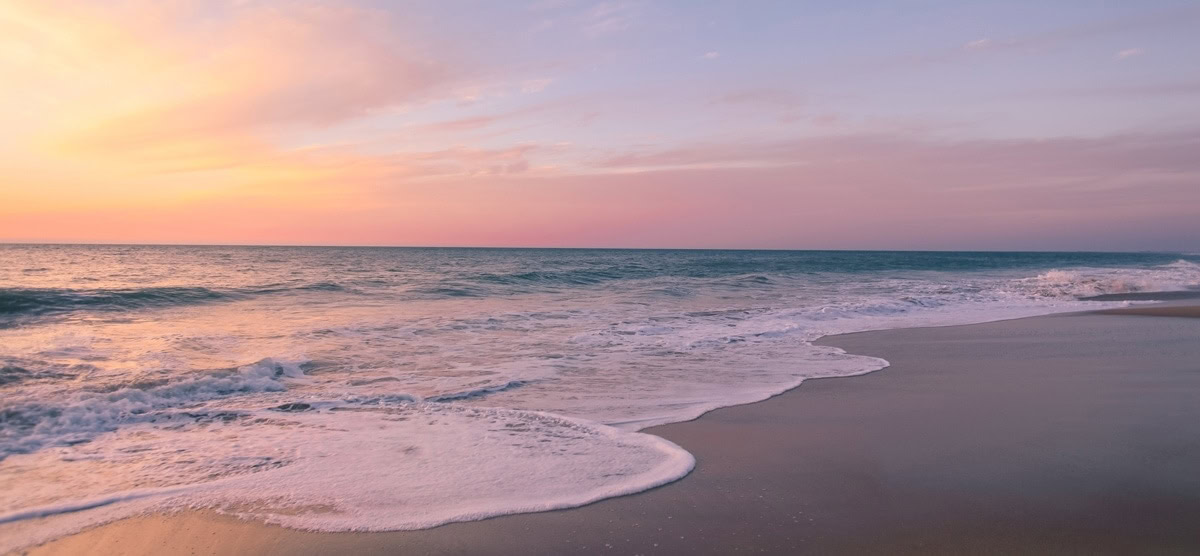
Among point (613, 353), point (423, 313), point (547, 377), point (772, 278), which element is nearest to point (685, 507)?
point (547, 377)

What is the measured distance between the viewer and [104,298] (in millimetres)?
16797

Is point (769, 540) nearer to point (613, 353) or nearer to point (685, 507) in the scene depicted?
point (685, 507)

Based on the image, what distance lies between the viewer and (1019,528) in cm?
383

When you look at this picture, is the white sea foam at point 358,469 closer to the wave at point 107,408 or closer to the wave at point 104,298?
the wave at point 107,408

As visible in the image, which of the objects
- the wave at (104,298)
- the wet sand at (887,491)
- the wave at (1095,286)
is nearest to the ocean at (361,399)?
the wave at (104,298)

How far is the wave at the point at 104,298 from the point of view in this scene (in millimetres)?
14923

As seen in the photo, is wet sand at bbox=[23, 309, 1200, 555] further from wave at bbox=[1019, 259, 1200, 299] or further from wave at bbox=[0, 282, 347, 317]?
wave at bbox=[1019, 259, 1200, 299]

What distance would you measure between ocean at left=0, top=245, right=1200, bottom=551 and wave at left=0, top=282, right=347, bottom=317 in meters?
0.13

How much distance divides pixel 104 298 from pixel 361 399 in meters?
13.8

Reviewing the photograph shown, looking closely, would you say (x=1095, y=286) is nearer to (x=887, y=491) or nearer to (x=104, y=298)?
(x=887, y=491)

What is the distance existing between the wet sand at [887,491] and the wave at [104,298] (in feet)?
47.2

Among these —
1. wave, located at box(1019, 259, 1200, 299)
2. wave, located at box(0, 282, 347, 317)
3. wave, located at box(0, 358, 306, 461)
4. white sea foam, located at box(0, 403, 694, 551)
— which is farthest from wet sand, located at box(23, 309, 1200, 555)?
wave, located at box(1019, 259, 1200, 299)

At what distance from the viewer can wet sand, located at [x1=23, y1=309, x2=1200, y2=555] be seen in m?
3.70

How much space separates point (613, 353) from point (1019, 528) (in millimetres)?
6872
